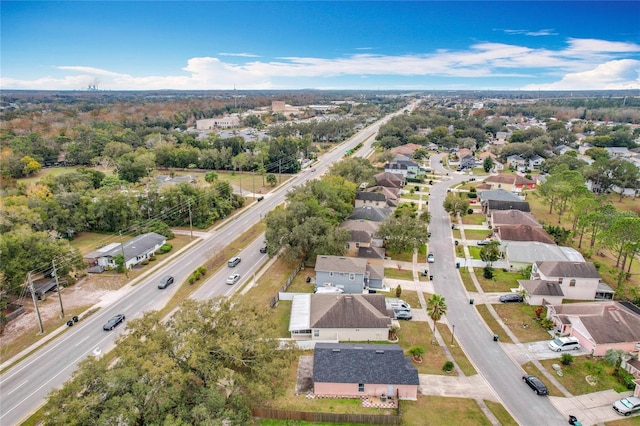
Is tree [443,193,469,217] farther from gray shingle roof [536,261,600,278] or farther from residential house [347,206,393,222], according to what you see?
gray shingle roof [536,261,600,278]

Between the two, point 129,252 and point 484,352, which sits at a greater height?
point 129,252

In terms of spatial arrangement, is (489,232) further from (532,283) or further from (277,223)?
(277,223)

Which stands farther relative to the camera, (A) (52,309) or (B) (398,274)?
(B) (398,274)

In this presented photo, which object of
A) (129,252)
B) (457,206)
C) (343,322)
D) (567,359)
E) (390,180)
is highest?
(457,206)

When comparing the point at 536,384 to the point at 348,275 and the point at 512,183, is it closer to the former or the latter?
the point at 348,275

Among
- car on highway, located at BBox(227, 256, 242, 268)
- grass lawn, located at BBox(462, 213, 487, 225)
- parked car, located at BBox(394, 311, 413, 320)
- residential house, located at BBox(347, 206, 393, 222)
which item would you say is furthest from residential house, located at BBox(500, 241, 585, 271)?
car on highway, located at BBox(227, 256, 242, 268)

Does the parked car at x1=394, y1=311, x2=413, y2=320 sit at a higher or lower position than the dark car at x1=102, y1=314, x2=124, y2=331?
higher

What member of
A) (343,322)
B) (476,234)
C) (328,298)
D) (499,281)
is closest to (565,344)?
(499,281)
